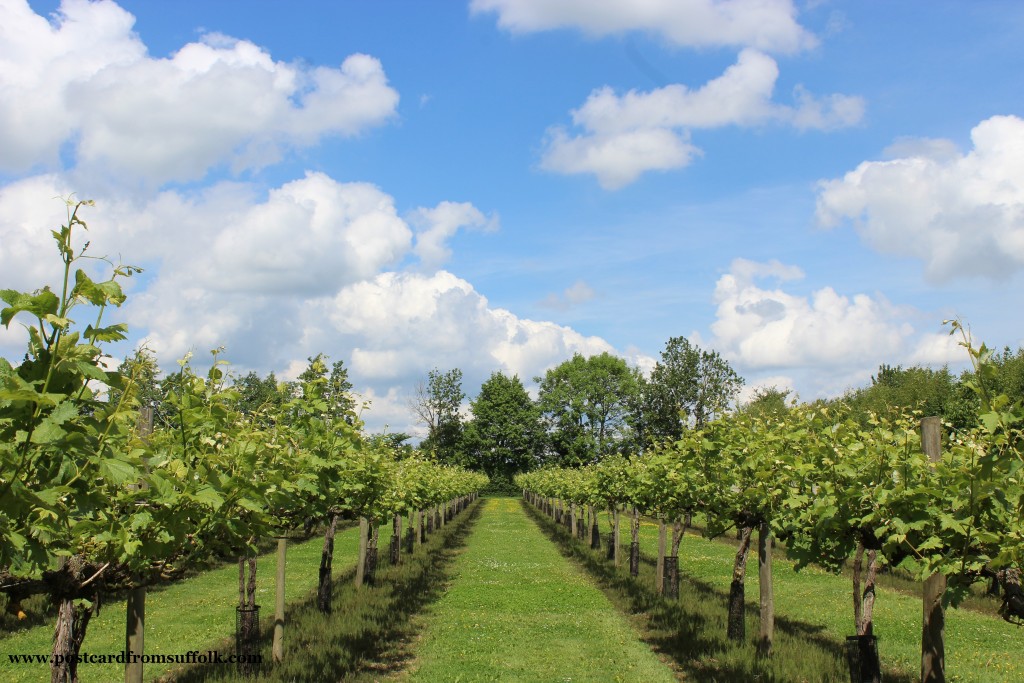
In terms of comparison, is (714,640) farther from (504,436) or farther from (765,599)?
(504,436)

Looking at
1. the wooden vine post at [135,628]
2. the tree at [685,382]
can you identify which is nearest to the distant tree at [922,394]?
the tree at [685,382]

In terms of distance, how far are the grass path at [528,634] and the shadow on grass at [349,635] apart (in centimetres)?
49

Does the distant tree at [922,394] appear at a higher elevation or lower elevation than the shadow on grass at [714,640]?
higher

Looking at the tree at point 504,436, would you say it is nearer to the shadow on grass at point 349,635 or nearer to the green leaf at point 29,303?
the shadow on grass at point 349,635

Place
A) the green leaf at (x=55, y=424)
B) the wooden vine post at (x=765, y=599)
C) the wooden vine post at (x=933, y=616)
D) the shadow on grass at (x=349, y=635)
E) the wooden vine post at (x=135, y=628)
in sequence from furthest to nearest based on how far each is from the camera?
the wooden vine post at (x=765, y=599) < the shadow on grass at (x=349, y=635) < the wooden vine post at (x=135, y=628) < the wooden vine post at (x=933, y=616) < the green leaf at (x=55, y=424)

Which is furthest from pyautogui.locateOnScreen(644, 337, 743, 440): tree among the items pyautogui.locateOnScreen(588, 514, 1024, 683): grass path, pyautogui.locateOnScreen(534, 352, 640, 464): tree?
pyautogui.locateOnScreen(588, 514, 1024, 683): grass path

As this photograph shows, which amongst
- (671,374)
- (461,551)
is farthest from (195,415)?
(671,374)

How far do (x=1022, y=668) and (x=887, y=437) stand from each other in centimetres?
739

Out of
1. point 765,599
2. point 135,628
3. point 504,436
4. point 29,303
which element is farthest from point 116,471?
point 504,436

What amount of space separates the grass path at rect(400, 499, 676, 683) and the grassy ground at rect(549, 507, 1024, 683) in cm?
77

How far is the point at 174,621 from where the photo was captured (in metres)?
15.0

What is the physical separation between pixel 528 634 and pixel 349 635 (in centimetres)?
338

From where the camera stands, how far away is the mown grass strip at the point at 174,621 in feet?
36.1

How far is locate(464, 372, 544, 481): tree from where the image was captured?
9269 centimetres
